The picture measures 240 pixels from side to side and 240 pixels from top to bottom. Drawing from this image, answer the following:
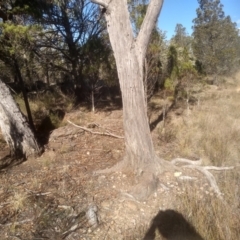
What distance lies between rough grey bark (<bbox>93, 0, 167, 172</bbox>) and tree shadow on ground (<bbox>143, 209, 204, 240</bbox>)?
91cm

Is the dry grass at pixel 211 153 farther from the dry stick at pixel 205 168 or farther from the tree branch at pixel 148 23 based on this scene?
the tree branch at pixel 148 23

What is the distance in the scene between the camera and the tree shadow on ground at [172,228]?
2777 mm

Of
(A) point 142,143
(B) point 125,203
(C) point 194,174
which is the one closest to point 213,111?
(C) point 194,174

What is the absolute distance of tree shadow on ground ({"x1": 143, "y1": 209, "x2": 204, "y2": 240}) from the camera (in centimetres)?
278

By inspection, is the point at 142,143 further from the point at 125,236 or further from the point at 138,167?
the point at 125,236

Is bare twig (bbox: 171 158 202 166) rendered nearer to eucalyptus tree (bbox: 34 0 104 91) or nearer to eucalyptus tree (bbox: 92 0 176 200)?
eucalyptus tree (bbox: 92 0 176 200)

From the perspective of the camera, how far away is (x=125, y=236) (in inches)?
110

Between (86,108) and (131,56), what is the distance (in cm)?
572

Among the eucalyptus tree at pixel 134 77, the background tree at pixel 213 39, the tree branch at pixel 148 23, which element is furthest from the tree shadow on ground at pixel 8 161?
the background tree at pixel 213 39

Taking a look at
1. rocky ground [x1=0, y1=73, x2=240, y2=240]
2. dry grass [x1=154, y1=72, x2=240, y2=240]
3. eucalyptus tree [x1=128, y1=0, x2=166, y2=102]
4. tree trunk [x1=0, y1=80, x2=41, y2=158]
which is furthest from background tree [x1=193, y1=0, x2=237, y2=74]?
tree trunk [x1=0, y1=80, x2=41, y2=158]

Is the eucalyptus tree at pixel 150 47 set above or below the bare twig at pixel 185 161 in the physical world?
above

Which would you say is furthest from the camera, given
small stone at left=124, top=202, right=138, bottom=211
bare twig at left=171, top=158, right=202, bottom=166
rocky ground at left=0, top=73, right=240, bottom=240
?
bare twig at left=171, top=158, right=202, bottom=166

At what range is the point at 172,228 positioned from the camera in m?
2.89

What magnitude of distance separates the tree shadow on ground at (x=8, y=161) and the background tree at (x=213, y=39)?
40.8 ft
